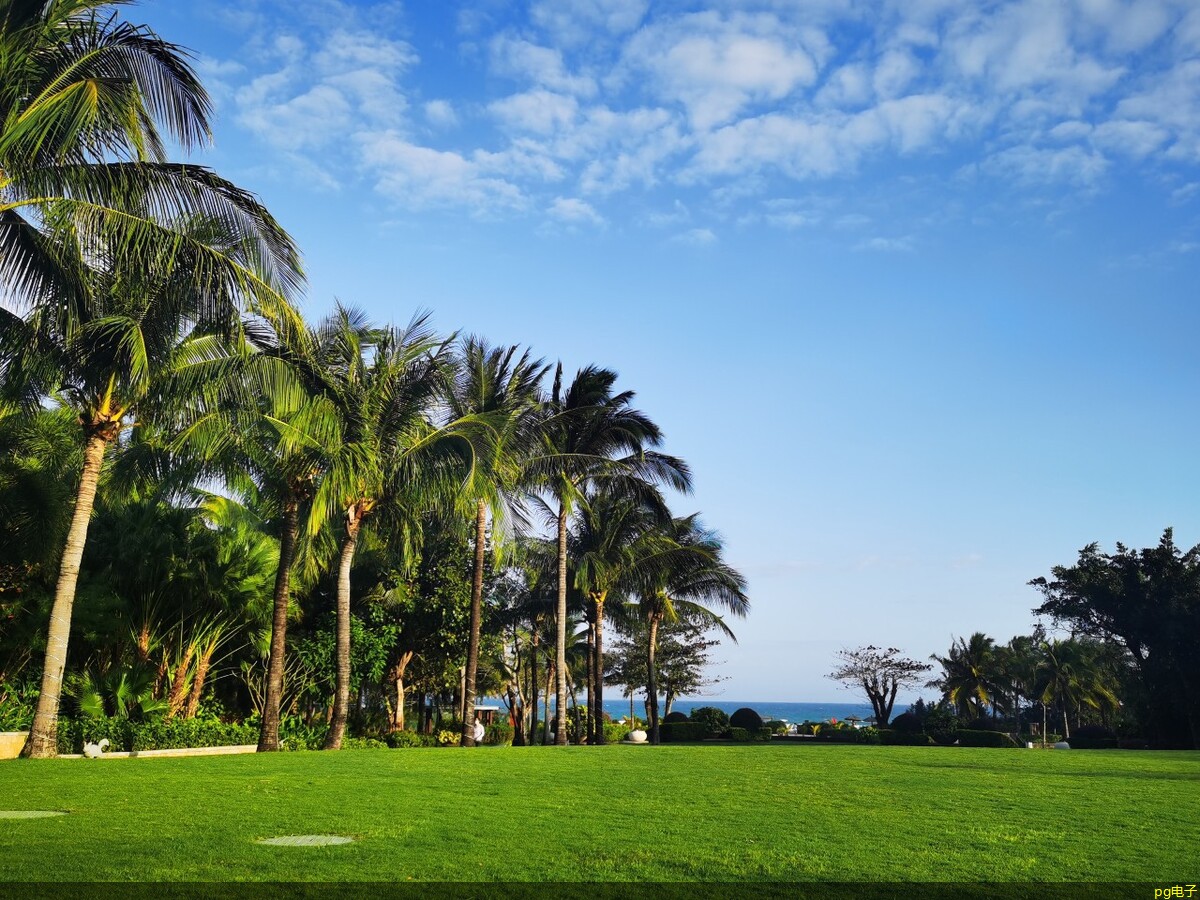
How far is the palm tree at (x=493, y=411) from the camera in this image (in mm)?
26594

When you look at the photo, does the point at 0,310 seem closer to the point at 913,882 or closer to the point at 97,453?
the point at 97,453

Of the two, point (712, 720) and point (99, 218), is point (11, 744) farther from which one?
point (712, 720)

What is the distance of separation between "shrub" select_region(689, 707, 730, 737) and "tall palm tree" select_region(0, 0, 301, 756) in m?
29.0

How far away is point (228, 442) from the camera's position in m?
20.6

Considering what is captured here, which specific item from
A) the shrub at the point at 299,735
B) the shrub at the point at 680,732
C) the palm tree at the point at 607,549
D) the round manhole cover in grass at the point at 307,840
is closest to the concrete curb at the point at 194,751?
the shrub at the point at 299,735

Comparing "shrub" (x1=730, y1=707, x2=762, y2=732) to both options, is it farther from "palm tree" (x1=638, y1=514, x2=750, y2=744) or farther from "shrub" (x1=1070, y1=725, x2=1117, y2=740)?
"shrub" (x1=1070, y1=725, x2=1117, y2=740)

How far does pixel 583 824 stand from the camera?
28.8 feet

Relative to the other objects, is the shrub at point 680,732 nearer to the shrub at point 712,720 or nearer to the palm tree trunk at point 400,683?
the shrub at point 712,720

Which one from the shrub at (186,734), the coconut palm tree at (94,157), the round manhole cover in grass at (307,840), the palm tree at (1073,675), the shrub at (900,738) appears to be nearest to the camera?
the round manhole cover in grass at (307,840)

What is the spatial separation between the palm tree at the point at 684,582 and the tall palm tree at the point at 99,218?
23.9 metres

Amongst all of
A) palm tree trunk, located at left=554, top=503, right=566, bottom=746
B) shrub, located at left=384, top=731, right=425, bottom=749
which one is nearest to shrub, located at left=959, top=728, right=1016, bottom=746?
palm tree trunk, located at left=554, top=503, right=566, bottom=746

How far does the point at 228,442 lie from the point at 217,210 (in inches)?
317

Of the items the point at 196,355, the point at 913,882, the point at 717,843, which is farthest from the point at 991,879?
the point at 196,355

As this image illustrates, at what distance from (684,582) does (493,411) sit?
17826 mm
